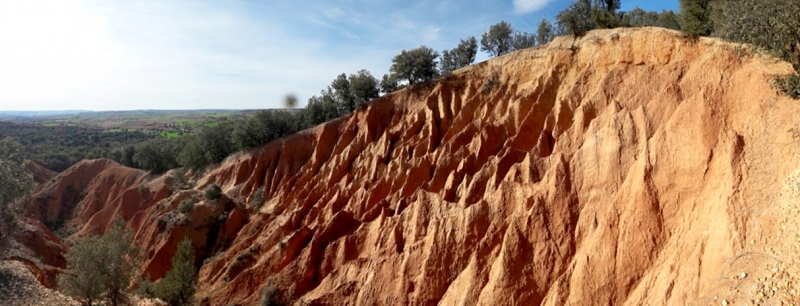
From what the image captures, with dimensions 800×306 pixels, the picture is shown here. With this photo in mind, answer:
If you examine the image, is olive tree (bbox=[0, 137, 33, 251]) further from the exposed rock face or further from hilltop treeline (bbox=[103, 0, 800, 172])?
the exposed rock face

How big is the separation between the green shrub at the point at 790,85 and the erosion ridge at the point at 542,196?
390mm

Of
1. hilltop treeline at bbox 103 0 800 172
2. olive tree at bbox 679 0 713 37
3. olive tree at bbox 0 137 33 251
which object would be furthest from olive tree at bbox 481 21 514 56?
olive tree at bbox 0 137 33 251

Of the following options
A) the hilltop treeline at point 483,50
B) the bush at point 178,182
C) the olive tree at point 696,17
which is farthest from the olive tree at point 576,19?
the bush at point 178,182

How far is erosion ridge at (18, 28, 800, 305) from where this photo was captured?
13.4 metres

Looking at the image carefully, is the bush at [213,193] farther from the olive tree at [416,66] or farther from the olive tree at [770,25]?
the olive tree at [770,25]

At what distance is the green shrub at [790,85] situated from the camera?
1395cm

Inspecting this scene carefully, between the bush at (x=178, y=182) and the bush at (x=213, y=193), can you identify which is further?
the bush at (x=178, y=182)

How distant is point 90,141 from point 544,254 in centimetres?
12963

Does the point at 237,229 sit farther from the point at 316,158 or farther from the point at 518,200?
the point at 518,200

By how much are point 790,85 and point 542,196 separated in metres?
9.00

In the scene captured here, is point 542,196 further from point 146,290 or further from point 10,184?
point 10,184

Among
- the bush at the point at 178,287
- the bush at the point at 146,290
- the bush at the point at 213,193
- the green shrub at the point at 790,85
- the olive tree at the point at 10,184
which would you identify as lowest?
the bush at the point at 146,290

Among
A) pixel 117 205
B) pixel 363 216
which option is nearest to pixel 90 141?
pixel 117 205

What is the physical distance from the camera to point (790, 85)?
14.1 meters
